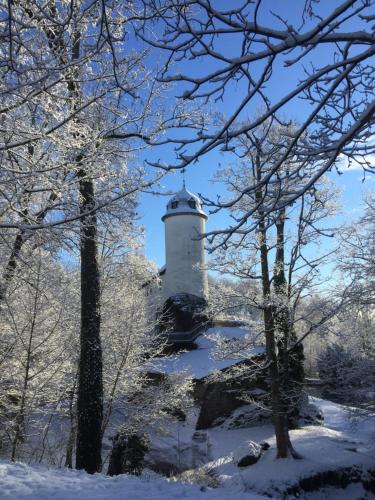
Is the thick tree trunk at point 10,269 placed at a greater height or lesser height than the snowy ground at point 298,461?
greater

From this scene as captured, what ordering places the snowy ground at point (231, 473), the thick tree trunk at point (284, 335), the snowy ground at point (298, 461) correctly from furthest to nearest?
the thick tree trunk at point (284, 335)
the snowy ground at point (298, 461)
the snowy ground at point (231, 473)

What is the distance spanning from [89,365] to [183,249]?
76.3ft

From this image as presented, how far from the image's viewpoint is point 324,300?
1256 cm

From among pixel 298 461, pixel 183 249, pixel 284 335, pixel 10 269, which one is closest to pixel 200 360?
pixel 284 335

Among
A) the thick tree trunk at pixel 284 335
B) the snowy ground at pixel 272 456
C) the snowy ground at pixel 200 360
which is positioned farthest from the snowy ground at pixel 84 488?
the snowy ground at pixel 200 360

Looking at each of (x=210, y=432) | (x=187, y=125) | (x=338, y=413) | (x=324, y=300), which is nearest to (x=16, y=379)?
(x=187, y=125)

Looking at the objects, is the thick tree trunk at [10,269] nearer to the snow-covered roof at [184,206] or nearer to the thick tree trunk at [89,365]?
the thick tree trunk at [89,365]

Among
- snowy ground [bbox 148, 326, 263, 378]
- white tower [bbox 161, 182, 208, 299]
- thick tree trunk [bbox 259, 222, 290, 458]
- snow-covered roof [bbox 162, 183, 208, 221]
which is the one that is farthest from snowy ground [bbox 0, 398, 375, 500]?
snow-covered roof [bbox 162, 183, 208, 221]

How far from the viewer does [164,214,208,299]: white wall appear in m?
30.1

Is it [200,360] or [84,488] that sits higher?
[200,360]

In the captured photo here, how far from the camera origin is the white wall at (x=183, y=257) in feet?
98.7

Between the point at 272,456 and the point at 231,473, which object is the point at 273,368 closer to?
the point at 272,456

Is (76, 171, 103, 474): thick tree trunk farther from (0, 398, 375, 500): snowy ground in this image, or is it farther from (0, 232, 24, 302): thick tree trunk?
(0, 398, 375, 500): snowy ground

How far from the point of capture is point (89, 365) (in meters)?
7.92
